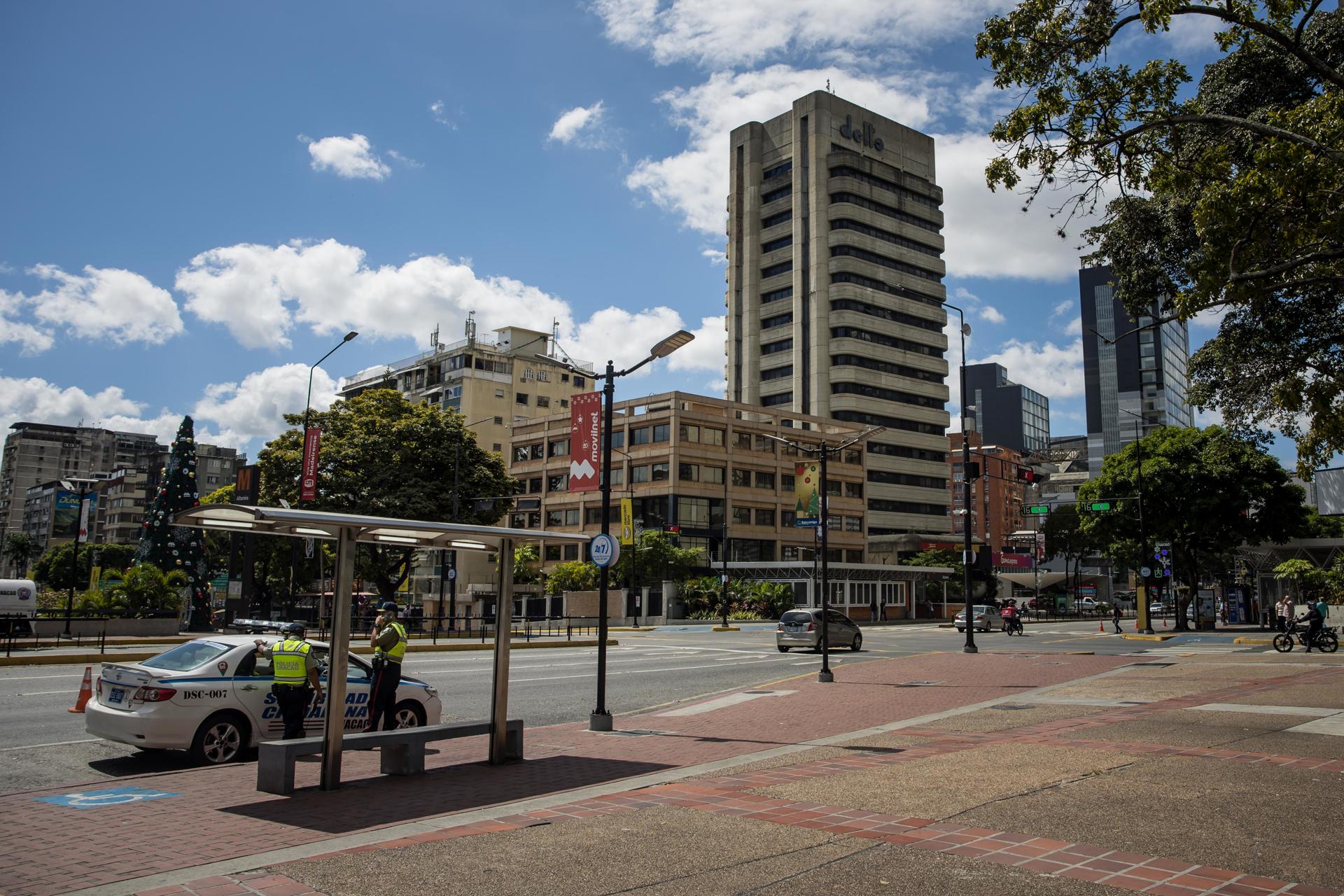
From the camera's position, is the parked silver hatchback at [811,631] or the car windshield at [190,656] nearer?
the car windshield at [190,656]

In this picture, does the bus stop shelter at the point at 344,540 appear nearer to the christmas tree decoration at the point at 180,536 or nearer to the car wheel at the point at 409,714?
the car wheel at the point at 409,714

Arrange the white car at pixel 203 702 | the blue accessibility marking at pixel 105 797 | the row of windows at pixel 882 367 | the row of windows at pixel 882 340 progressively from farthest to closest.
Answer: the row of windows at pixel 882 340
the row of windows at pixel 882 367
the white car at pixel 203 702
the blue accessibility marking at pixel 105 797

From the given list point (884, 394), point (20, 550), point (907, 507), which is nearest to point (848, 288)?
point (884, 394)

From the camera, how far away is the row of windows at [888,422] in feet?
319

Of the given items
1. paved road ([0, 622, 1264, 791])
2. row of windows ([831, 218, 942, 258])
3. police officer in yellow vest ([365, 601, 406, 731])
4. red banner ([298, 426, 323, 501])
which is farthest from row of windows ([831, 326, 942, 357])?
police officer in yellow vest ([365, 601, 406, 731])

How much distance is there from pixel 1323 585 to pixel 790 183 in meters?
67.9

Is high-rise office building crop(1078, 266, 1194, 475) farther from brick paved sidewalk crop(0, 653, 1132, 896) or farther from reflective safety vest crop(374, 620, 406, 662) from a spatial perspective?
reflective safety vest crop(374, 620, 406, 662)

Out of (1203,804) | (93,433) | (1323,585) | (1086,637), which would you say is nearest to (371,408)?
(1086,637)

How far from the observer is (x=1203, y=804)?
7891 mm

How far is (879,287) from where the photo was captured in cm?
10250

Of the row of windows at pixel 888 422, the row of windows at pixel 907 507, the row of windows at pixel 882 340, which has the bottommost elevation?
the row of windows at pixel 907 507

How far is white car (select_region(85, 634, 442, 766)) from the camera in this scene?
34.3ft

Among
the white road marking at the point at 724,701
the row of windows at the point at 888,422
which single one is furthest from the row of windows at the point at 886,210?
the white road marking at the point at 724,701

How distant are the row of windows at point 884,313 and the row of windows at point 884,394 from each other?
25.1 ft
